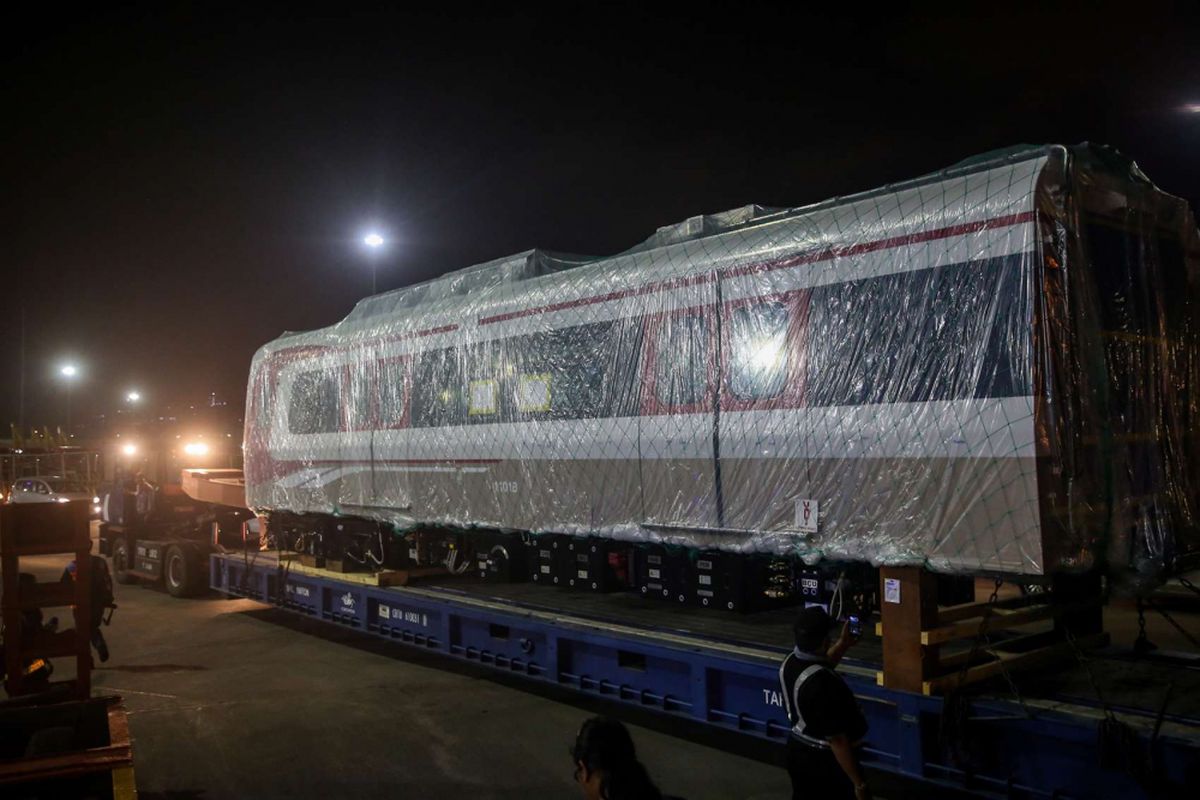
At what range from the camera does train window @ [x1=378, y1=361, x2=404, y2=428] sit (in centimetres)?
974

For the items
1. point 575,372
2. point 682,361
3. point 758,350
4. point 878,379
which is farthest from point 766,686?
point 575,372

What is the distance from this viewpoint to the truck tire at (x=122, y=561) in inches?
681

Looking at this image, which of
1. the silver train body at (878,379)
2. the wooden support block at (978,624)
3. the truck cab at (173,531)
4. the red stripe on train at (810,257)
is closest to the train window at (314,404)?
the silver train body at (878,379)

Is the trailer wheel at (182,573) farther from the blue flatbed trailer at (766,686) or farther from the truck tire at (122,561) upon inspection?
the blue flatbed trailer at (766,686)

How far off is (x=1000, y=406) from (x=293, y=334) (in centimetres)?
968

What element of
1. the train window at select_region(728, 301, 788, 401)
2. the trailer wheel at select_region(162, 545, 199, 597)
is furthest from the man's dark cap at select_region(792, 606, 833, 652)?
the trailer wheel at select_region(162, 545, 199, 597)

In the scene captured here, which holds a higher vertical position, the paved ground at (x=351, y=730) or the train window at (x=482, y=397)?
the train window at (x=482, y=397)

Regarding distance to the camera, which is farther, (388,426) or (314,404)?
(314,404)

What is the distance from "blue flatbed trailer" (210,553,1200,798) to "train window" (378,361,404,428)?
1.84m

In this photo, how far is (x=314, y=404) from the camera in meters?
11.2

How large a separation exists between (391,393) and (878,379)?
5863 millimetres

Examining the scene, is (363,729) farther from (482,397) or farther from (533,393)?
(533,393)

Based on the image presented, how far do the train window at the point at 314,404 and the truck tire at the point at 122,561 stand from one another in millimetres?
7887

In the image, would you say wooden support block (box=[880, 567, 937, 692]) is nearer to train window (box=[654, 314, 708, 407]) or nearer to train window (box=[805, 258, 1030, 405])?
train window (box=[805, 258, 1030, 405])
